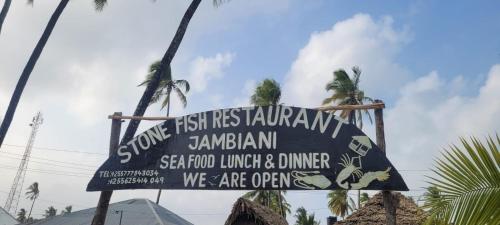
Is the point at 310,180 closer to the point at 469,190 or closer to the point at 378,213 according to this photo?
the point at 469,190

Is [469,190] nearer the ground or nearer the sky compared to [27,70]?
nearer the ground

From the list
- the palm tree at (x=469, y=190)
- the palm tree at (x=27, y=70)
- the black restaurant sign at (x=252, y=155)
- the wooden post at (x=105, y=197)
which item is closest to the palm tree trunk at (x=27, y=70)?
the palm tree at (x=27, y=70)

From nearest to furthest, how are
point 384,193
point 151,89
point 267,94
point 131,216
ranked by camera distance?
point 384,193 → point 151,89 → point 131,216 → point 267,94

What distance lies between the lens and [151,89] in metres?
11.8

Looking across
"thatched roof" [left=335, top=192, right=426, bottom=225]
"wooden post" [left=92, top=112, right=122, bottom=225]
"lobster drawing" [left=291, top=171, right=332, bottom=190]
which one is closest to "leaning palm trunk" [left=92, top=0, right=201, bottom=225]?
"wooden post" [left=92, top=112, right=122, bottom=225]

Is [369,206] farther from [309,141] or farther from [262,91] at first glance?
[262,91]

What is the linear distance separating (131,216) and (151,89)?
13.8m

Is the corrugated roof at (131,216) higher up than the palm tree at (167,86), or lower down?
lower down

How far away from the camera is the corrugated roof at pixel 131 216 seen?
912 inches

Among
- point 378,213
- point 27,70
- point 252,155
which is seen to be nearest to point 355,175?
point 252,155

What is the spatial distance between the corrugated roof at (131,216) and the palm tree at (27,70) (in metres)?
10.2

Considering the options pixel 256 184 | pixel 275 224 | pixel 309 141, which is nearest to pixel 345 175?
pixel 309 141

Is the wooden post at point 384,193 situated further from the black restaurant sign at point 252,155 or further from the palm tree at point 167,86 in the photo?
the palm tree at point 167,86

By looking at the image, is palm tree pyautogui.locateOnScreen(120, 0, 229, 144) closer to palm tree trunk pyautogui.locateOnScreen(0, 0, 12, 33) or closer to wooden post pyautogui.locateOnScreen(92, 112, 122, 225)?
wooden post pyautogui.locateOnScreen(92, 112, 122, 225)
